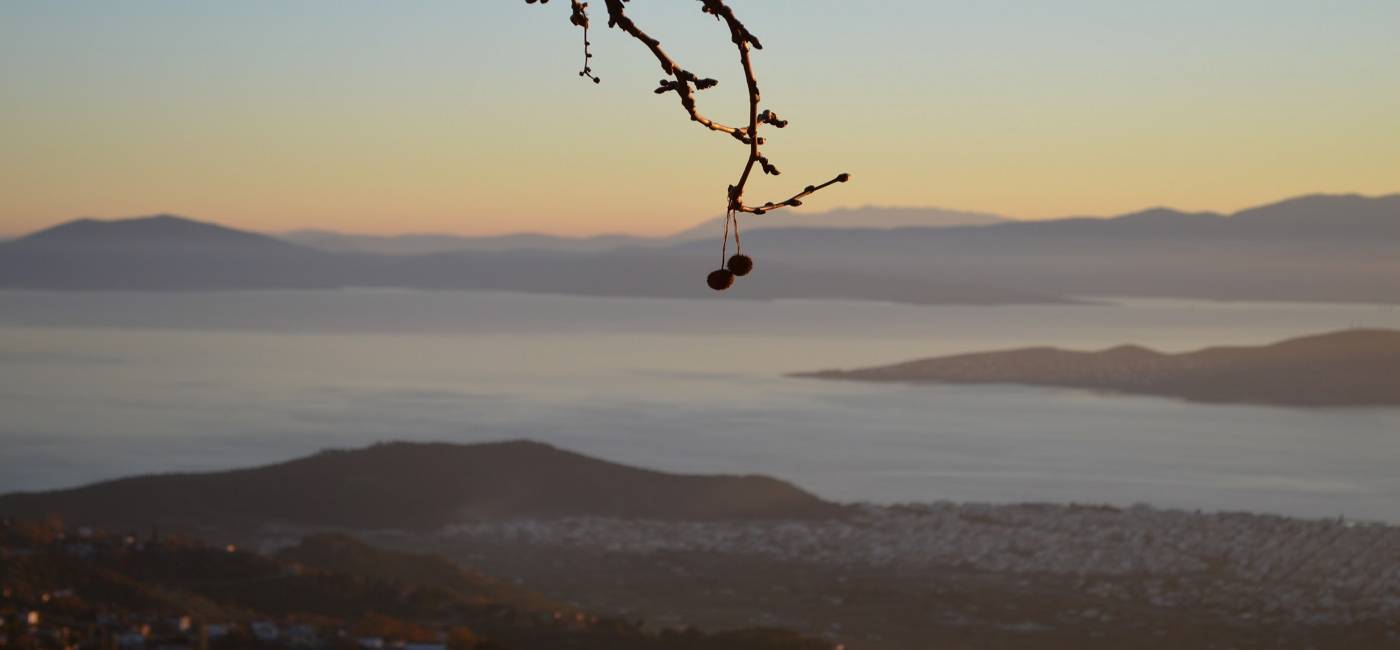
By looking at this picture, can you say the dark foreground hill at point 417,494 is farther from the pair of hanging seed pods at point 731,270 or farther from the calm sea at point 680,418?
the pair of hanging seed pods at point 731,270

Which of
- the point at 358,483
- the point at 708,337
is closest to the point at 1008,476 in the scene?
the point at 358,483

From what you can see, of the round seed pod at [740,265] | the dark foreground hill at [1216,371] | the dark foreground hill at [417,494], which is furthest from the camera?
the dark foreground hill at [1216,371]

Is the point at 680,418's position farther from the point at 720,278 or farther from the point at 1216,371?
the point at 720,278

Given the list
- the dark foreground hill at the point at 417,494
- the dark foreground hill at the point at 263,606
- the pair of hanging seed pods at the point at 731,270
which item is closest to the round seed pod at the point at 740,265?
the pair of hanging seed pods at the point at 731,270

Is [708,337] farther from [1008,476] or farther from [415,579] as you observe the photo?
[415,579]

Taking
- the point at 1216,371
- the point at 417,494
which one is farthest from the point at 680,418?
the point at 1216,371
